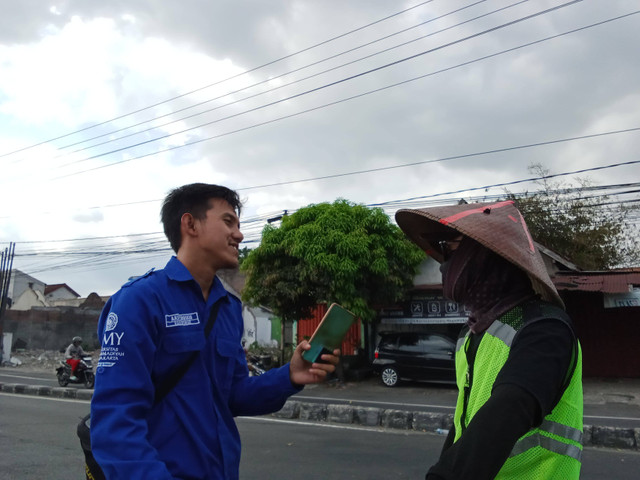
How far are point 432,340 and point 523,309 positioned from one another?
14277 mm

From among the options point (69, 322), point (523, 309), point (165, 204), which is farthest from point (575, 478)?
point (69, 322)

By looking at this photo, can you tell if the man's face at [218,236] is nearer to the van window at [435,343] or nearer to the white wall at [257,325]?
the van window at [435,343]

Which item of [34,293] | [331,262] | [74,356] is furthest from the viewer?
[34,293]

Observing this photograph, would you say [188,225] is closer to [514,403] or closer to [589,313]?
[514,403]

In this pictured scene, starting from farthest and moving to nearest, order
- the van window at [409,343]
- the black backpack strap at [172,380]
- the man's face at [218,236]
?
the van window at [409,343], the man's face at [218,236], the black backpack strap at [172,380]

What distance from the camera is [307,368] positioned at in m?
2.18

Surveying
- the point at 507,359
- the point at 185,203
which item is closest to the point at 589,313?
the point at 185,203

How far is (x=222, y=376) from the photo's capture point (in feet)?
6.58

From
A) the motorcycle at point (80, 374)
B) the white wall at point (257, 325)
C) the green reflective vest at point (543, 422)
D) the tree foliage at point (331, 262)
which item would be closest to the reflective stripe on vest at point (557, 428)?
the green reflective vest at point (543, 422)

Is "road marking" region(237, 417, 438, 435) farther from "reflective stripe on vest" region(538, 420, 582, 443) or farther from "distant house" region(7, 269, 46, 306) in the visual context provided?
"distant house" region(7, 269, 46, 306)

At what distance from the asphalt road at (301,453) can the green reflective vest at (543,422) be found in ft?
14.5

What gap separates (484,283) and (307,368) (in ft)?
2.80

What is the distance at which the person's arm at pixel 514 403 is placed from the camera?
3.74 ft

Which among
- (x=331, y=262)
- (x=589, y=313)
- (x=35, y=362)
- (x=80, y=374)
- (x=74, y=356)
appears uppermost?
(x=331, y=262)
